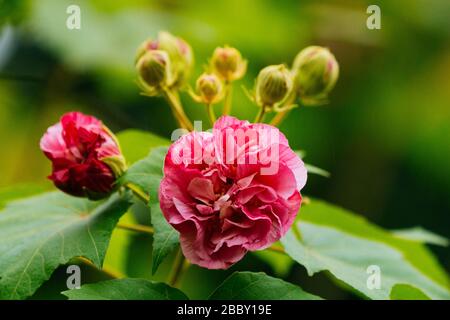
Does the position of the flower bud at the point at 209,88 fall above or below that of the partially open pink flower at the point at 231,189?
above

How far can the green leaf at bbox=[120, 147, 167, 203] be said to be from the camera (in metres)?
1.15

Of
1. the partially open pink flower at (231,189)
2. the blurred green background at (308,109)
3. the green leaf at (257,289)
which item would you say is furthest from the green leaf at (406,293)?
the blurred green background at (308,109)

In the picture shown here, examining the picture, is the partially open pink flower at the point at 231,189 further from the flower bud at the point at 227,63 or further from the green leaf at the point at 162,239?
the flower bud at the point at 227,63

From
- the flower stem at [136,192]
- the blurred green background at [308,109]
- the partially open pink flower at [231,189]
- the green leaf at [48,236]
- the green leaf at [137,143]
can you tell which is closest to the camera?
the partially open pink flower at [231,189]

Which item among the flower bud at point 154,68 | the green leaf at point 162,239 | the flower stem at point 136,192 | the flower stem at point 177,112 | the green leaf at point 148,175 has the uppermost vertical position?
the flower bud at point 154,68

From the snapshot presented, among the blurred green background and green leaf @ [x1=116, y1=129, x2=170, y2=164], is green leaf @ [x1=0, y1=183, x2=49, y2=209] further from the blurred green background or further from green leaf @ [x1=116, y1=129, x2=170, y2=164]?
the blurred green background

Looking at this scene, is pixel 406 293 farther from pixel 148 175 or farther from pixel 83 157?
pixel 83 157

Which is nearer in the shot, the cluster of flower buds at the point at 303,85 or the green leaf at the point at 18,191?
the cluster of flower buds at the point at 303,85

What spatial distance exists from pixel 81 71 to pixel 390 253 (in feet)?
4.66

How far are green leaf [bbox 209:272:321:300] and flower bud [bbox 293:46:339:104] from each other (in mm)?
445

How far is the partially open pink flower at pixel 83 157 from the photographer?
3.94 feet

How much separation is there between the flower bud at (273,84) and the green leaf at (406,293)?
0.42 m

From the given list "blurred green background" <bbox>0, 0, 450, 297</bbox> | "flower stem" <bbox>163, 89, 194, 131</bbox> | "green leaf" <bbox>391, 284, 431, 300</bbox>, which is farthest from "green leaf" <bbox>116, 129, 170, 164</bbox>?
"blurred green background" <bbox>0, 0, 450, 297</bbox>

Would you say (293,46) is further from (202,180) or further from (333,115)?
(202,180)
